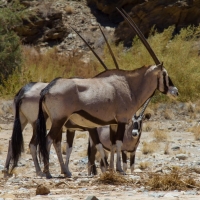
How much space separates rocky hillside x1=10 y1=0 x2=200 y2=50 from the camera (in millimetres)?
29781

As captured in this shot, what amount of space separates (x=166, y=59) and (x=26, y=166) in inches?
427

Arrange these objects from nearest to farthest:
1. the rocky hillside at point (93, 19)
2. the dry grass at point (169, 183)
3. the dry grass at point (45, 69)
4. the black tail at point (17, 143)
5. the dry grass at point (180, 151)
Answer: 1. the dry grass at point (169, 183)
2. the black tail at point (17, 143)
3. the dry grass at point (180, 151)
4. the dry grass at point (45, 69)
5. the rocky hillside at point (93, 19)

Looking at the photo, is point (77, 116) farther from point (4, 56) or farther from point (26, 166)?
point (4, 56)

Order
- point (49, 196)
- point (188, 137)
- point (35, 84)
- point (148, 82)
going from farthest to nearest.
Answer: point (188, 137) < point (35, 84) < point (148, 82) < point (49, 196)

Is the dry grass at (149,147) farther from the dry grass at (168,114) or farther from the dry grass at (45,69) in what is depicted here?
the dry grass at (45,69)

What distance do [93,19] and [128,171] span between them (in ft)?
72.9

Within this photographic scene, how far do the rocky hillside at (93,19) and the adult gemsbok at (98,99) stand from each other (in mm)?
17815

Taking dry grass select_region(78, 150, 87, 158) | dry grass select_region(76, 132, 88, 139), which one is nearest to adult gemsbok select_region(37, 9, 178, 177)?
dry grass select_region(78, 150, 87, 158)

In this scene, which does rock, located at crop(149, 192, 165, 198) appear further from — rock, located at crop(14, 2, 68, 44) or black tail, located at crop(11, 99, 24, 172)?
rock, located at crop(14, 2, 68, 44)

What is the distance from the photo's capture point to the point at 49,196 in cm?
657

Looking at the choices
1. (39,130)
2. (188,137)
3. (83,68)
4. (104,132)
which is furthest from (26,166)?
(83,68)

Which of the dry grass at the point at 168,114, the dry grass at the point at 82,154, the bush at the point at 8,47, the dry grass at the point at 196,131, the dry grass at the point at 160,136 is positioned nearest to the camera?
the dry grass at the point at 82,154

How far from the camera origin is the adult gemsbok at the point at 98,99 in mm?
9086

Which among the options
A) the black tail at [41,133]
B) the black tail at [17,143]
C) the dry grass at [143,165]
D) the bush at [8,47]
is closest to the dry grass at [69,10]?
the bush at [8,47]
